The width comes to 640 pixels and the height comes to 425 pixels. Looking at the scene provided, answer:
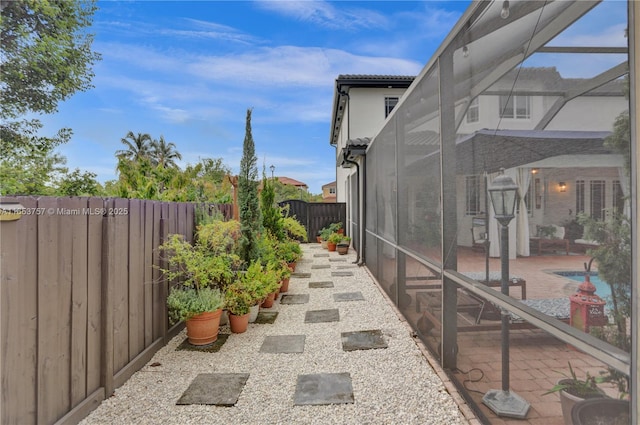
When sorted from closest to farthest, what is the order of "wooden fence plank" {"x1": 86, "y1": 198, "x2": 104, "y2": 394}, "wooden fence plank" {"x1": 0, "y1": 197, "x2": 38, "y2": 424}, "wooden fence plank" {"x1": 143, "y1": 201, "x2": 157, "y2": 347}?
"wooden fence plank" {"x1": 0, "y1": 197, "x2": 38, "y2": 424}, "wooden fence plank" {"x1": 86, "y1": 198, "x2": 104, "y2": 394}, "wooden fence plank" {"x1": 143, "y1": 201, "x2": 157, "y2": 347}

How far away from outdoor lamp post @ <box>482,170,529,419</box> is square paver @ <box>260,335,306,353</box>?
1.86 m

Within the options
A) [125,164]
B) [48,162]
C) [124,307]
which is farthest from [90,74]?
[124,307]

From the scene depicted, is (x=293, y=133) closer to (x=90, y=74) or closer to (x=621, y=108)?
(x=90, y=74)

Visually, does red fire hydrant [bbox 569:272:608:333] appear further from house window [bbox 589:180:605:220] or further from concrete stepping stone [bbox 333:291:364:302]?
concrete stepping stone [bbox 333:291:364:302]

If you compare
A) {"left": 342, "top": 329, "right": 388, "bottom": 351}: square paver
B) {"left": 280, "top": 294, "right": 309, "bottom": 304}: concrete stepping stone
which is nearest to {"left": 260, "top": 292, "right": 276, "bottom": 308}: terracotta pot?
{"left": 280, "top": 294, "right": 309, "bottom": 304}: concrete stepping stone

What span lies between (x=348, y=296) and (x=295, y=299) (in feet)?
2.81

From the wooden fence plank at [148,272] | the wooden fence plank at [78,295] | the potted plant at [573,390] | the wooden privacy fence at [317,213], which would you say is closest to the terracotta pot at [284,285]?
the wooden fence plank at [148,272]

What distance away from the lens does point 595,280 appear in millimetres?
1088

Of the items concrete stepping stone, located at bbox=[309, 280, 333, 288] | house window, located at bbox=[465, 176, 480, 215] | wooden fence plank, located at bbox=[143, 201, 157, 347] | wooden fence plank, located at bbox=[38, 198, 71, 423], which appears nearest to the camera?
wooden fence plank, located at bbox=[38, 198, 71, 423]

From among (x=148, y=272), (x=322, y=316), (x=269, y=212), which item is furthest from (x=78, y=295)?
(x=269, y=212)

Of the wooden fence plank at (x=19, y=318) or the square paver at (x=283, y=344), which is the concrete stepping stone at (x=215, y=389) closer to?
the square paver at (x=283, y=344)

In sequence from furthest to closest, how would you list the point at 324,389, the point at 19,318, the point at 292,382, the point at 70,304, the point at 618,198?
1. the point at 292,382
2. the point at 324,389
3. the point at 70,304
4. the point at 19,318
5. the point at 618,198

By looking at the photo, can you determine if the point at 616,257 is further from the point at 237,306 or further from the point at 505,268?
the point at 237,306

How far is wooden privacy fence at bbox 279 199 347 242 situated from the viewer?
12.1 meters
